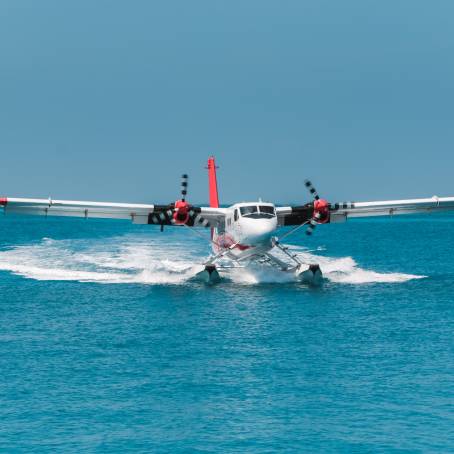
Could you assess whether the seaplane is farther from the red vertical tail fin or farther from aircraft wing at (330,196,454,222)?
the red vertical tail fin

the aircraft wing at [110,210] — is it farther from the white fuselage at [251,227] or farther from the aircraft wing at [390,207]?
the aircraft wing at [390,207]

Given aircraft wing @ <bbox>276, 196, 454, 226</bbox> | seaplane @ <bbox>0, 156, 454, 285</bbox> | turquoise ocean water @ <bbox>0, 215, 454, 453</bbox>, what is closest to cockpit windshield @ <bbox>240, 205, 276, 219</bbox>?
seaplane @ <bbox>0, 156, 454, 285</bbox>

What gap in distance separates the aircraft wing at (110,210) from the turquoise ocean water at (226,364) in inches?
165

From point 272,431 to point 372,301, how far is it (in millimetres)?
20836

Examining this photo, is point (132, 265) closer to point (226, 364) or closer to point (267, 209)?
point (267, 209)

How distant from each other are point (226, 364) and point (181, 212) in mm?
19039

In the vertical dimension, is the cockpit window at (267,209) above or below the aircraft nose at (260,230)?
above

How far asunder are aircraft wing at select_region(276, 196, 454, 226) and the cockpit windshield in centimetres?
380

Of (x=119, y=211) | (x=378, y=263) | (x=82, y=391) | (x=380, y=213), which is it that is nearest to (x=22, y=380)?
(x=82, y=391)

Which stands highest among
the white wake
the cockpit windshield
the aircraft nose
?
the cockpit windshield

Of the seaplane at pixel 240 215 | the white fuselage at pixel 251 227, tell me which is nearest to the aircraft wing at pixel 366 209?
the seaplane at pixel 240 215

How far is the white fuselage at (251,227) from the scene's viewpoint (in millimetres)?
43763

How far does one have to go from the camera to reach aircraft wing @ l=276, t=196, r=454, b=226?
48.5 metres

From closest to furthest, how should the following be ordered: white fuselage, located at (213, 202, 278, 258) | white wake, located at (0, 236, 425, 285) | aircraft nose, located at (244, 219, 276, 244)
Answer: aircraft nose, located at (244, 219, 276, 244) → white fuselage, located at (213, 202, 278, 258) → white wake, located at (0, 236, 425, 285)
